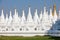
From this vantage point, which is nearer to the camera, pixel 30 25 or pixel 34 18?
pixel 30 25

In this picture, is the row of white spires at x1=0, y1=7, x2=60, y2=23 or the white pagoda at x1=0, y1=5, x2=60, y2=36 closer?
the white pagoda at x1=0, y1=5, x2=60, y2=36

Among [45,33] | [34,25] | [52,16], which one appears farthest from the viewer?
[52,16]

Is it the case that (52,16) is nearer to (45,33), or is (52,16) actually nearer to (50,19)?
(50,19)

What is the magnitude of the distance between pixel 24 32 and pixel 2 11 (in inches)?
381

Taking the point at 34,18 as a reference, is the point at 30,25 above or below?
below

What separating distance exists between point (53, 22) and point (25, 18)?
6.18 m

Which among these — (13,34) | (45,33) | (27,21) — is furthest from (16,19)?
(45,33)

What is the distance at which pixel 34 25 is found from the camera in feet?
108

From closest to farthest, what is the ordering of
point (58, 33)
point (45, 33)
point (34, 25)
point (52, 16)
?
point (58, 33) < point (45, 33) < point (34, 25) < point (52, 16)

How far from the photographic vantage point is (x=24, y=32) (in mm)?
30312

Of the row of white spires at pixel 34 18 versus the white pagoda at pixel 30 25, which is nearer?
the white pagoda at pixel 30 25

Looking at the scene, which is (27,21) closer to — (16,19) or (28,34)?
(16,19)

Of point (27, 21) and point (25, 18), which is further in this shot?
point (25, 18)

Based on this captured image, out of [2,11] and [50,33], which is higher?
[2,11]
